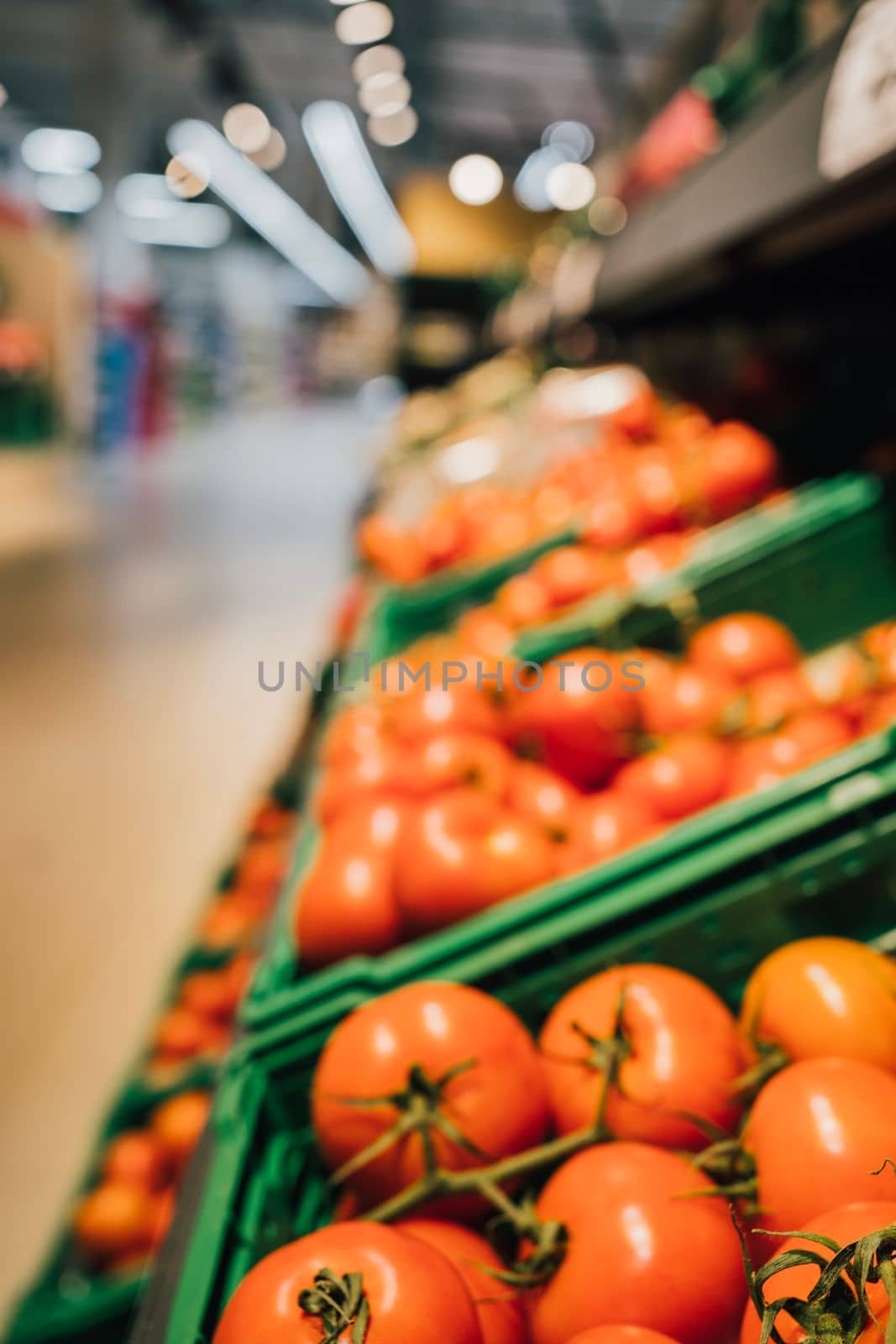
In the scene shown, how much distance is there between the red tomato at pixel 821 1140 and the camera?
0.59 meters

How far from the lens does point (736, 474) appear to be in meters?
2.06

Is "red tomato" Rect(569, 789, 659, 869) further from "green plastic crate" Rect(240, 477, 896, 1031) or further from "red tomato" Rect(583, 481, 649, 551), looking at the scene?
"red tomato" Rect(583, 481, 649, 551)

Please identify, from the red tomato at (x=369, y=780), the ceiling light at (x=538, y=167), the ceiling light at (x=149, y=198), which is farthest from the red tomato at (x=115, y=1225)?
the ceiling light at (x=149, y=198)

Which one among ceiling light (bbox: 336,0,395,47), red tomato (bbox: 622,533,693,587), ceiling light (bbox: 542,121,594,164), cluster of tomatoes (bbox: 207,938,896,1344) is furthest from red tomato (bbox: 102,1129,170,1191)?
ceiling light (bbox: 542,121,594,164)

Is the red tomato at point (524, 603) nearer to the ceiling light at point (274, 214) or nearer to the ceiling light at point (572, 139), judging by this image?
the ceiling light at point (572, 139)

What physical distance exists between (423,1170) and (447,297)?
27.2 feet

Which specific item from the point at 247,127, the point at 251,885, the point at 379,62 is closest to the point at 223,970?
the point at 251,885

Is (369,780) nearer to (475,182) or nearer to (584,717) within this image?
(584,717)

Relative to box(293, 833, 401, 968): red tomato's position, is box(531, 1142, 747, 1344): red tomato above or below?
below

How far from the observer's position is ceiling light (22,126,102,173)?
640 inches

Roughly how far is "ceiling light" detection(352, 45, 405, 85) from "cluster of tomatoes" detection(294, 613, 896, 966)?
903 cm

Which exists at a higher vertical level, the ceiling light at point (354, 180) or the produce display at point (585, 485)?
the ceiling light at point (354, 180)

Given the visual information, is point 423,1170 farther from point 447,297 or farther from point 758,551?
point 447,297

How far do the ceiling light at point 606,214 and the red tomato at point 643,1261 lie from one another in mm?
3335
